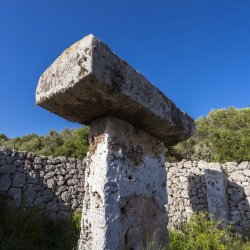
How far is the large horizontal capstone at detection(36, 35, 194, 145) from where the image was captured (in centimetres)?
272

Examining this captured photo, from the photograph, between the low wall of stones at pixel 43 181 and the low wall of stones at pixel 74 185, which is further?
the low wall of stones at pixel 74 185

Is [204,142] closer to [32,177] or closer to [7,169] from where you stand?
[32,177]

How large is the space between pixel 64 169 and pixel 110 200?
7.18 metres

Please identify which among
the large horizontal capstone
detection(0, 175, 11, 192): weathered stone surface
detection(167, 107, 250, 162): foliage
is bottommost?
the large horizontal capstone

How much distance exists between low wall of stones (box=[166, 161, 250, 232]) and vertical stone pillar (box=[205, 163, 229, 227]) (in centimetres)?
11

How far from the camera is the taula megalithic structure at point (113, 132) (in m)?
2.80

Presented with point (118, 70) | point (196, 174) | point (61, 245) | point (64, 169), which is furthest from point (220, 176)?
point (118, 70)

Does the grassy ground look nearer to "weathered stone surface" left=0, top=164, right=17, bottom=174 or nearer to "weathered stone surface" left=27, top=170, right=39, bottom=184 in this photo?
"weathered stone surface" left=0, top=164, right=17, bottom=174

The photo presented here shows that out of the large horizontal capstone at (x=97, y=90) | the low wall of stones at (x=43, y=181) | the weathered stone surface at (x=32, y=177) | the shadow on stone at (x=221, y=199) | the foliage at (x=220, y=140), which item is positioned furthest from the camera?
the foliage at (x=220, y=140)

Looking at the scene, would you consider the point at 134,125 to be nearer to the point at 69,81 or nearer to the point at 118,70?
the point at 118,70

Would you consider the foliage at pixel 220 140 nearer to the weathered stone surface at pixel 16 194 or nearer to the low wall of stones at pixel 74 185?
the low wall of stones at pixel 74 185

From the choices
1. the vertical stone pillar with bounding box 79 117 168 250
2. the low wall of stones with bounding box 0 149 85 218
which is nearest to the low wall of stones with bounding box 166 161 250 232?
the low wall of stones with bounding box 0 149 85 218

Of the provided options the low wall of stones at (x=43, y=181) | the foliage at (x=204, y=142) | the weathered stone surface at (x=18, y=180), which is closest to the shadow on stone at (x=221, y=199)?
the low wall of stones at (x=43, y=181)

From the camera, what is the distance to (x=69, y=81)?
278 cm
